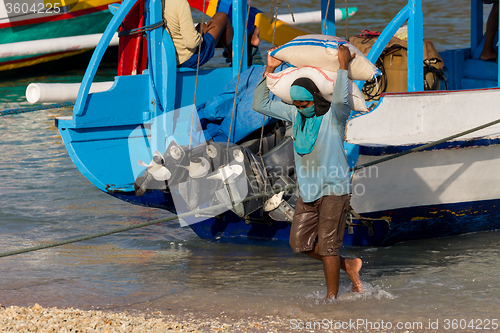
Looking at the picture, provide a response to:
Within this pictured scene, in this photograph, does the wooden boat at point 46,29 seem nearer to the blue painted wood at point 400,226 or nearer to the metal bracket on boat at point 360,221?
the blue painted wood at point 400,226

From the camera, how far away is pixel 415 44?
4715 mm

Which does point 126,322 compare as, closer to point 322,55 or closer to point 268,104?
point 268,104

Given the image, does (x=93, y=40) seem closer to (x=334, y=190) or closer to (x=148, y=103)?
(x=148, y=103)

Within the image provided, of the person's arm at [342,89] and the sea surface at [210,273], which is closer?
the person's arm at [342,89]

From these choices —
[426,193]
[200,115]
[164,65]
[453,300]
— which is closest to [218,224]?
[200,115]

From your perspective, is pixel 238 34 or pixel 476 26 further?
pixel 476 26

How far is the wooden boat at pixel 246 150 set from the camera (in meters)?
4.64

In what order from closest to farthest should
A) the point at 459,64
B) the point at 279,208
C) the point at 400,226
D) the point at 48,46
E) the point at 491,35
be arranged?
the point at 279,208, the point at 400,226, the point at 491,35, the point at 459,64, the point at 48,46

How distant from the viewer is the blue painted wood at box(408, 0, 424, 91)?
4.68 meters

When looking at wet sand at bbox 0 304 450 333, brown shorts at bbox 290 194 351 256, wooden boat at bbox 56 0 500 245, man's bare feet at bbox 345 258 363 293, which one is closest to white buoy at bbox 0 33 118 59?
wooden boat at bbox 56 0 500 245

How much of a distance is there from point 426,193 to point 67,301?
280 cm

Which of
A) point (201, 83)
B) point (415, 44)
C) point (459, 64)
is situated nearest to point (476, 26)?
point (459, 64)

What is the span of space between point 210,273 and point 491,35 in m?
4.30

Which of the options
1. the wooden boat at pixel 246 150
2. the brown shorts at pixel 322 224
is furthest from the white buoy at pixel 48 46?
the brown shorts at pixel 322 224
